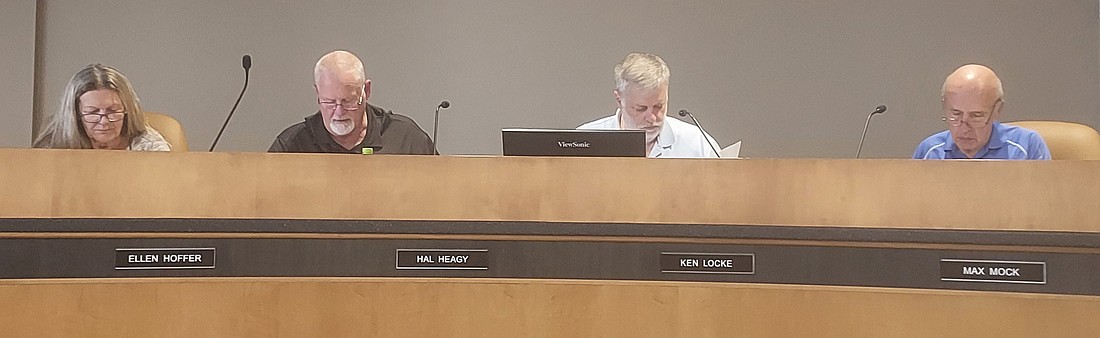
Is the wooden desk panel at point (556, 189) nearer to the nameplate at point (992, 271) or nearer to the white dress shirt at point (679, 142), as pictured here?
the nameplate at point (992, 271)

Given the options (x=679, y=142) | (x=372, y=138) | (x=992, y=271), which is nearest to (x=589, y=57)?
(x=679, y=142)

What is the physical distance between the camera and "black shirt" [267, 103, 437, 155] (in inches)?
120

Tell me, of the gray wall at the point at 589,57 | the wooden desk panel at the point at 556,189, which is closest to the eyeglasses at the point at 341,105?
the gray wall at the point at 589,57

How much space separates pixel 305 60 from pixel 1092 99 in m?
2.91

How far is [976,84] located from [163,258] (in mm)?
2166

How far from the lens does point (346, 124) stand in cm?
299

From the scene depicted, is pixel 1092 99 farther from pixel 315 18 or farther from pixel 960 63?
pixel 315 18

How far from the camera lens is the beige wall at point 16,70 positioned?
3693mm

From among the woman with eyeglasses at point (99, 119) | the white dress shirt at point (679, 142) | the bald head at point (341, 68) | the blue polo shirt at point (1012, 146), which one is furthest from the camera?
the white dress shirt at point (679, 142)

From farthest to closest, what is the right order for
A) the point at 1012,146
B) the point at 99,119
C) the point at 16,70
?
1. the point at 16,70
2. the point at 1012,146
3. the point at 99,119

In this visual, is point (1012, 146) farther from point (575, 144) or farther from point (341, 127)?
point (341, 127)

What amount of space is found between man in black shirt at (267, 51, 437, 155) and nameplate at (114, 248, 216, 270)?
1290 mm

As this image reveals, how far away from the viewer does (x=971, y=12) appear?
3.79 meters

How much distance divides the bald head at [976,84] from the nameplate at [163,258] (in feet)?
6.81
